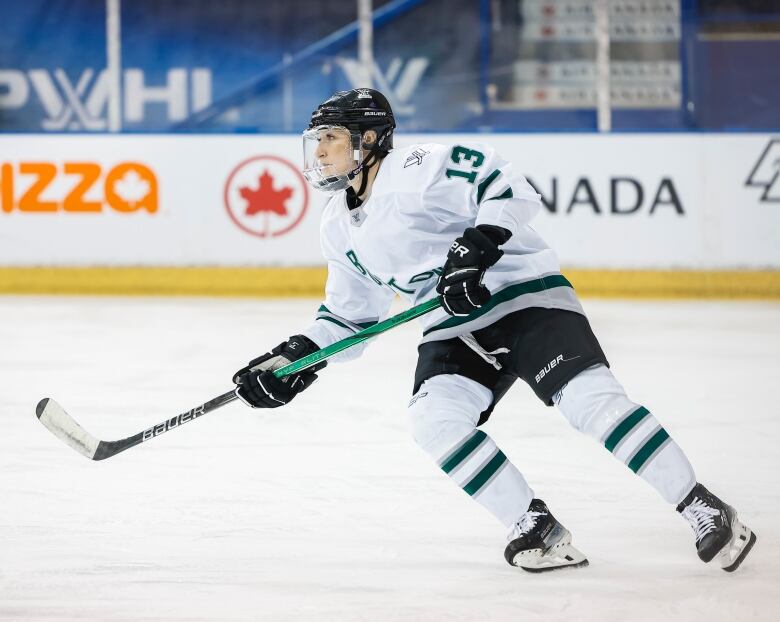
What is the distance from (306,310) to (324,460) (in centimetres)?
289

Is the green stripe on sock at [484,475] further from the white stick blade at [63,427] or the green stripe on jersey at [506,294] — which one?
the white stick blade at [63,427]

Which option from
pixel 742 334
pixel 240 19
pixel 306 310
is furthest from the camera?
pixel 240 19

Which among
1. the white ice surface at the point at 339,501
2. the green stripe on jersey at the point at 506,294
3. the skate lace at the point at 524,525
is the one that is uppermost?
the green stripe on jersey at the point at 506,294

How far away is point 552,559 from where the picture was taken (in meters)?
2.35

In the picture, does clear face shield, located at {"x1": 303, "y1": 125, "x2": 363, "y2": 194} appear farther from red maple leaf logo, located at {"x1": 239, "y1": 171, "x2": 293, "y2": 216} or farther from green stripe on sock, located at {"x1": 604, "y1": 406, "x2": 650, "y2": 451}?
red maple leaf logo, located at {"x1": 239, "y1": 171, "x2": 293, "y2": 216}

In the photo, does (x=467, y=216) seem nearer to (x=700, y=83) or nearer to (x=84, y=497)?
(x=84, y=497)

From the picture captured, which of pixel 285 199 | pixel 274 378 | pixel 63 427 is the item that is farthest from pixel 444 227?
pixel 285 199

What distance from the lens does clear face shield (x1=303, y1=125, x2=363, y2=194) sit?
2.52 m

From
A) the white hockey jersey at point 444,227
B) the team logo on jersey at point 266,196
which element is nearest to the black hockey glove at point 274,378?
the white hockey jersey at point 444,227

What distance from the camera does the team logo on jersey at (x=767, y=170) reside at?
260 inches

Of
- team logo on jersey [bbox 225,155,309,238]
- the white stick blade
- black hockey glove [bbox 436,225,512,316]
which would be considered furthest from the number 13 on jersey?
team logo on jersey [bbox 225,155,309,238]

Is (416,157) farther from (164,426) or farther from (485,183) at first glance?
(164,426)

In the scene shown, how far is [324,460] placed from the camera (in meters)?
3.29

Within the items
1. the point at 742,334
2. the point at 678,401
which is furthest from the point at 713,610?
the point at 742,334
